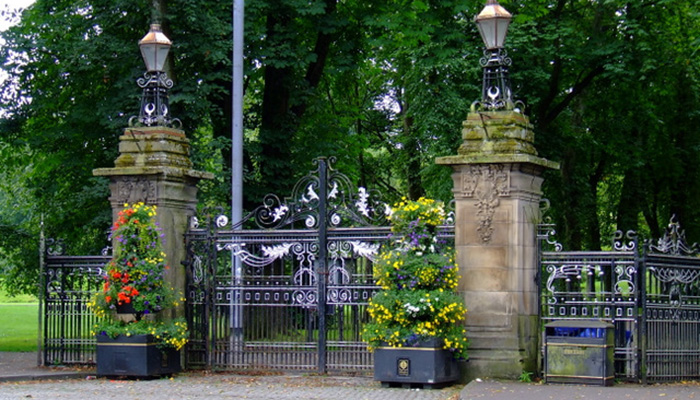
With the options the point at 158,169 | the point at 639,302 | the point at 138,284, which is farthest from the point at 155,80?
the point at 639,302

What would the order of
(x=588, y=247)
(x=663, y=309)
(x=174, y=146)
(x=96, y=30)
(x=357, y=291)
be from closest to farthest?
(x=663, y=309)
(x=357, y=291)
(x=174, y=146)
(x=96, y=30)
(x=588, y=247)

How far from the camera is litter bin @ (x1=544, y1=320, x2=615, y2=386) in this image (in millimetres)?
13328

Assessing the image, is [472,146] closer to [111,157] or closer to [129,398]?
[129,398]

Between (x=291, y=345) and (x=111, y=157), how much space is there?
839cm

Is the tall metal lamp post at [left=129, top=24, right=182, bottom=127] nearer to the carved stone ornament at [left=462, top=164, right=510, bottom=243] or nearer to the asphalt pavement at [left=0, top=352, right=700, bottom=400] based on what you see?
the asphalt pavement at [left=0, top=352, right=700, bottom=400]

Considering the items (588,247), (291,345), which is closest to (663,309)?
(291,345)

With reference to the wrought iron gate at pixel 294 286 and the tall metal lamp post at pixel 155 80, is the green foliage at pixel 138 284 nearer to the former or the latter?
the wrought iron gate at pixel 294 286

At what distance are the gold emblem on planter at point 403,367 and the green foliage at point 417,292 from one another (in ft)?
0.71

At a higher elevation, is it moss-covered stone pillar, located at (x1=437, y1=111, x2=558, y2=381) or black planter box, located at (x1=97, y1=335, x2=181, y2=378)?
moss-covered stone pillar, located at (x1=437, y1=111, x2=558, y2=381)

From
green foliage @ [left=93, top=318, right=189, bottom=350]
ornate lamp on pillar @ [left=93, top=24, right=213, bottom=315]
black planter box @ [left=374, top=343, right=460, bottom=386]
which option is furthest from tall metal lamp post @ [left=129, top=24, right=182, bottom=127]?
black planter box @ [left=374, top=343, right=460, bottom=386]

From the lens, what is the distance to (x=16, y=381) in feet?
51.0

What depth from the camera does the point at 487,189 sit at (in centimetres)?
1445

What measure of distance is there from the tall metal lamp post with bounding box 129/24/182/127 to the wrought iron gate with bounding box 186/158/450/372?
1860 mm

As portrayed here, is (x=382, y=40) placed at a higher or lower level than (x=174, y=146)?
higher
